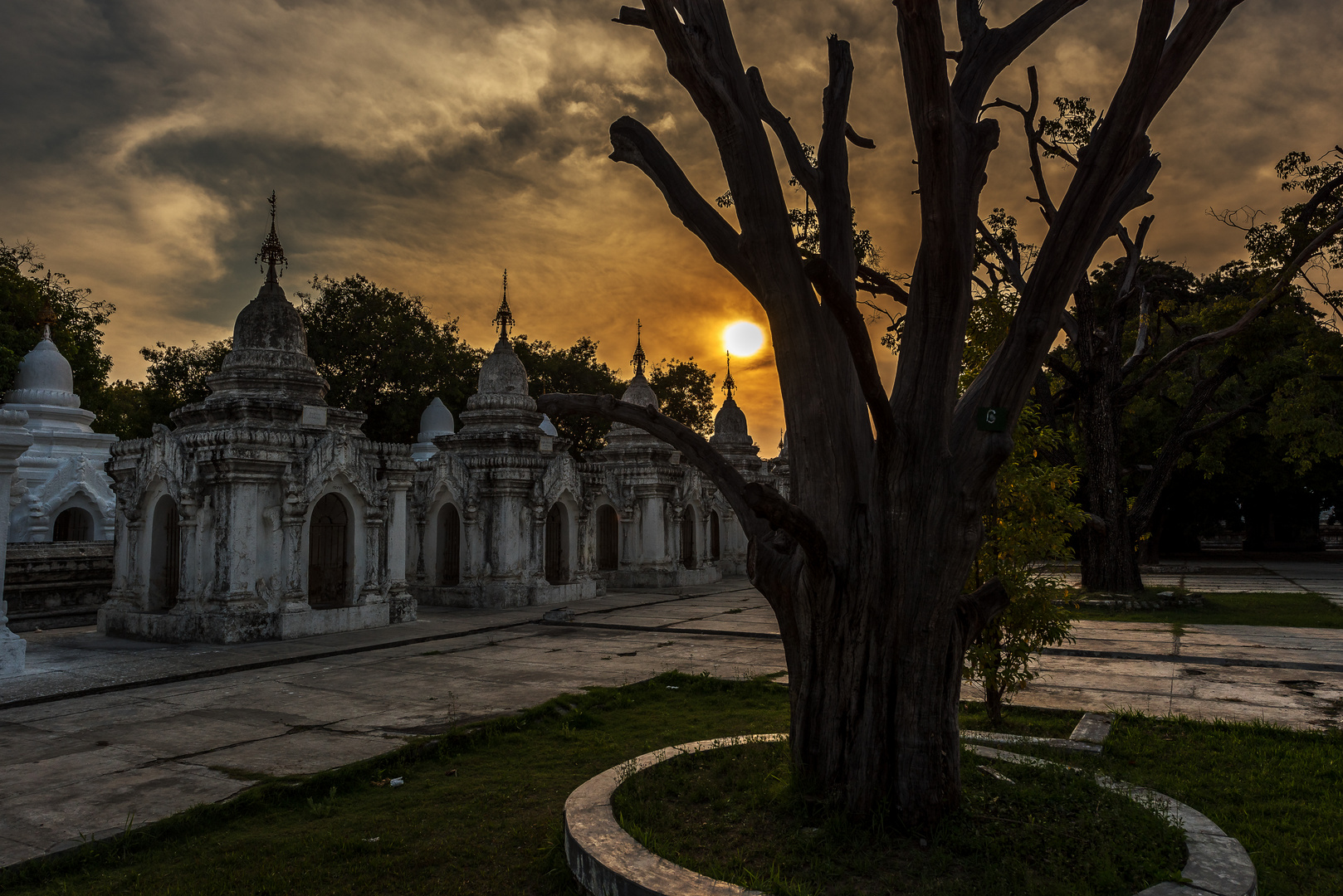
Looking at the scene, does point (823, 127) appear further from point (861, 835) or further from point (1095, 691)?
point (1095, 691)

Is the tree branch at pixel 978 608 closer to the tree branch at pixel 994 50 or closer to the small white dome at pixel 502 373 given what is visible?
the tree branch at pixel 994 50

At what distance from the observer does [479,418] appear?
20172 mm

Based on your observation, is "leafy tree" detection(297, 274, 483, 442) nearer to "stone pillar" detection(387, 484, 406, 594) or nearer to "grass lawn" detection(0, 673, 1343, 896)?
"stone pillar" detection(387, 484, 406, 594)

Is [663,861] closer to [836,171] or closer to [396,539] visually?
[836,171]

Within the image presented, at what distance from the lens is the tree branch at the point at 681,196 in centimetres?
508

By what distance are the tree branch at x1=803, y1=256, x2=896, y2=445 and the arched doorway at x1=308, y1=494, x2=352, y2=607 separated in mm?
13383

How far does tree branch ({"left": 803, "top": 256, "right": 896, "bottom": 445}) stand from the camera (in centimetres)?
370

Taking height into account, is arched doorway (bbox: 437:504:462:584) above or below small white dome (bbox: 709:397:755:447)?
below

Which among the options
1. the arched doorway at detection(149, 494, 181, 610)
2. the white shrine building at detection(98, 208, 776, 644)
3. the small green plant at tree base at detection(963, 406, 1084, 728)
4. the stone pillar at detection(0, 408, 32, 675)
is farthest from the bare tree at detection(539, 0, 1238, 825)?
the arched doorway at detection(149, 494, 181, 610)

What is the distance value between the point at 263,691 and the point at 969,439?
8.22 metres

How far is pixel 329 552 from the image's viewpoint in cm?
1570

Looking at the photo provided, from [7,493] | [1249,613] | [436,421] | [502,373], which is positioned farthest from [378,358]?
[1249,613]

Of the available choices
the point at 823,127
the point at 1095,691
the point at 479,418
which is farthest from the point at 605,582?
the point at 823,127

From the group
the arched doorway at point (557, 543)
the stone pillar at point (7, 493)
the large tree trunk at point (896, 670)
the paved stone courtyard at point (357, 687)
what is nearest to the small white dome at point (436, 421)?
the arched doorway at point (557, 543)
